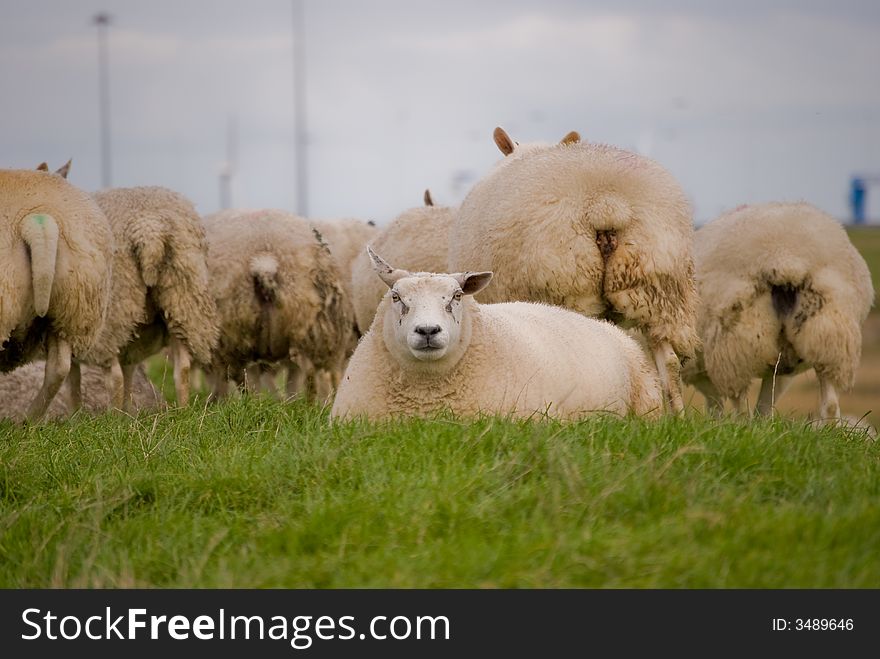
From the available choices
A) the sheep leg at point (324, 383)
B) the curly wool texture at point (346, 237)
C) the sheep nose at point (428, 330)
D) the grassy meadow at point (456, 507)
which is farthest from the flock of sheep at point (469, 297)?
the curly wool texture at point (346, 237)

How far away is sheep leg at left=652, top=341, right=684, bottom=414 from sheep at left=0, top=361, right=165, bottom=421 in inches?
146

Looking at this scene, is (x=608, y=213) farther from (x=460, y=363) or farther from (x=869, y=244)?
(x=869, y=244)

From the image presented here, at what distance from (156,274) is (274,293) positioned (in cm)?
111

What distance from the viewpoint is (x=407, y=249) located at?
33.4 feet

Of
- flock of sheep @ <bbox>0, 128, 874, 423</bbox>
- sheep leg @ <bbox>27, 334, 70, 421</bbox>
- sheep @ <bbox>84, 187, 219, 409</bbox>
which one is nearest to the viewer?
flock of sheep @ <bbox>0, 128, 874, 423</bbox>

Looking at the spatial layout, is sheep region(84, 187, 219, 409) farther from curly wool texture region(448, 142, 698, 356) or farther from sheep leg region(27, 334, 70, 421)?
curly wool texture region(448, 142, 698, 356)

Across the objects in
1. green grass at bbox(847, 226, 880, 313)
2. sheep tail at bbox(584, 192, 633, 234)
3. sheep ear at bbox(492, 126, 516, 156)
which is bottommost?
sheep tail at bbox(584, 192, 633, 234)

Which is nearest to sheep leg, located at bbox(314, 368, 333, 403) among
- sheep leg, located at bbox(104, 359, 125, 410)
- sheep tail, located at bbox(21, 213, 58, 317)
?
sheep leg, located at bbox(104, 359, 125, 410)

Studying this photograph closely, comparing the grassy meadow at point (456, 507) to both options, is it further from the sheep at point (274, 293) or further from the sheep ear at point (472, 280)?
the sheep at point (274, 293)

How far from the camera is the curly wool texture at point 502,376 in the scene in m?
6.26

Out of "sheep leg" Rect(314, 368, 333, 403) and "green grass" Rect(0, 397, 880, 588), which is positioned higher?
"sheep leg" Rect(314, 368, 333, 403)

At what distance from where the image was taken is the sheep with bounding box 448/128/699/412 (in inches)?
284

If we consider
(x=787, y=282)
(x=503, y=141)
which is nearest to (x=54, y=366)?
(x=503, y=141)
